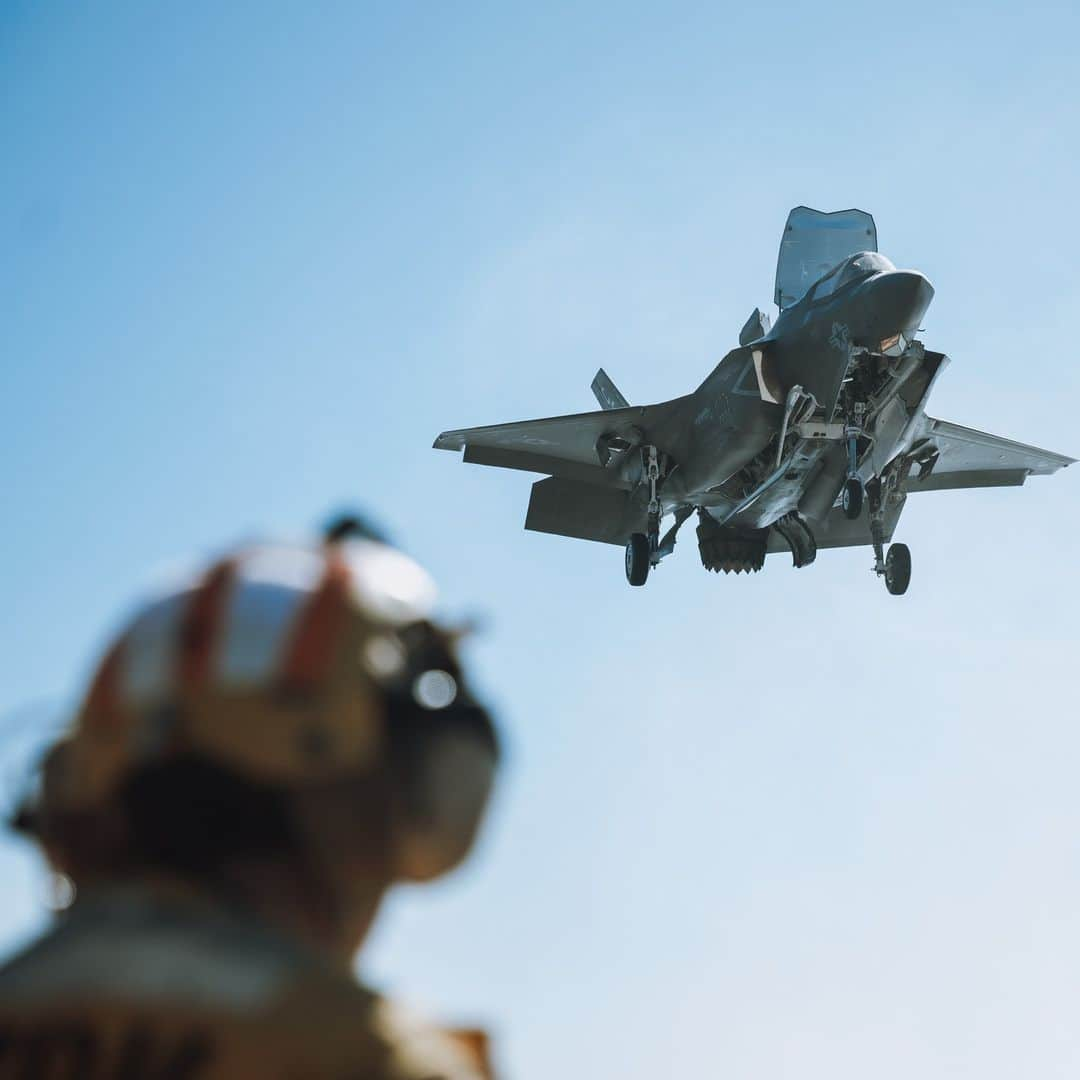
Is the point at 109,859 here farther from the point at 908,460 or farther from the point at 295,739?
the point at 908,460

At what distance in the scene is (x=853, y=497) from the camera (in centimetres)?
2409

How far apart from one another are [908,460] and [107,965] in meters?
26.3

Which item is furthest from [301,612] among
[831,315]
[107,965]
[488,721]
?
[831,315]

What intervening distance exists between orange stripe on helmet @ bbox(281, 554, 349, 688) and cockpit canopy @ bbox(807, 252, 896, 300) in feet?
77.7

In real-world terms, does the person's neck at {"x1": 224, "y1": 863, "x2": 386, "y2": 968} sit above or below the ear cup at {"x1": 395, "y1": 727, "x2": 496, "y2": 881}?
below

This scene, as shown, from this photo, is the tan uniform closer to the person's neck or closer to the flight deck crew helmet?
the person's neck

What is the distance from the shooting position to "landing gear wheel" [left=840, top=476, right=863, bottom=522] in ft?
78.9

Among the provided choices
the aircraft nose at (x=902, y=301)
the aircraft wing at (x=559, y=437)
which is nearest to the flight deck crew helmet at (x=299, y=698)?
the aircraft nose at (x=902, y=301)

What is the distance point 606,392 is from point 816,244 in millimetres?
6363

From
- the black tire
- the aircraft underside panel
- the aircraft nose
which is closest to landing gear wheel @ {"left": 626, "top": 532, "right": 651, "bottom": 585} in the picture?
the aircraft underside panel

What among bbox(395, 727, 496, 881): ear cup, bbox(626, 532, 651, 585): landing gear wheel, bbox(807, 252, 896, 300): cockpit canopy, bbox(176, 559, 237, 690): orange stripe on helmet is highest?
bbox(807, 252, 896, 300): cockpit canopy

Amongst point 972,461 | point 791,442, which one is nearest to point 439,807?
point 791,442

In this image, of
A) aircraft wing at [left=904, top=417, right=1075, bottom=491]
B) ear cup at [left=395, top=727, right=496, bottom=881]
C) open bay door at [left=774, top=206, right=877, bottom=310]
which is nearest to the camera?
ear cup at [left=395, top=727, right=496, bottom=881]

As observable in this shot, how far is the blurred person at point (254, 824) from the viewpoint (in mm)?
1586
